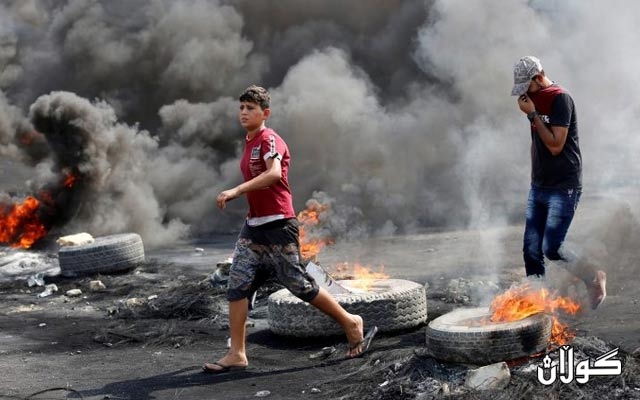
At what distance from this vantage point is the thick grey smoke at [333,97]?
46.0 feet

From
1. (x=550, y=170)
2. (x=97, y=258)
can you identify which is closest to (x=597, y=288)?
(x=550, y=170)

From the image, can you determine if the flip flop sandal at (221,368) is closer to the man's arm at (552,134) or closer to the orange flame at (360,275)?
the orange flame at (360,275)

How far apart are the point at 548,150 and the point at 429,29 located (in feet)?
48.6

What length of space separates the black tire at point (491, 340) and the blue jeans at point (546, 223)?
70 cm

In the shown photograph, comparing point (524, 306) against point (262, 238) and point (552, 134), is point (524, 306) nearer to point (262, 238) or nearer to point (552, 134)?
point (552, 134)

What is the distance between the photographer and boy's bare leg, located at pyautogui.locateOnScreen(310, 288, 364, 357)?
526 cm

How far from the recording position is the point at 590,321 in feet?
19.2

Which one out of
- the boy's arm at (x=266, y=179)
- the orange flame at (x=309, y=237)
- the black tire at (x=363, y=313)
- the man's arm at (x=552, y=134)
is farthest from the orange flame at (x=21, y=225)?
the man's arm at (x=552, y=134)

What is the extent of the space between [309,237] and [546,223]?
20.5 feet

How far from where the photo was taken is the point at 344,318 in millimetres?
5336

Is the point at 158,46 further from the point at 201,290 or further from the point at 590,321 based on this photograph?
the point at 590,321

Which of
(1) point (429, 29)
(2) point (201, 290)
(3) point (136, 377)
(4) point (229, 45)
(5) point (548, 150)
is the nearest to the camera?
(5) point (548, 150)

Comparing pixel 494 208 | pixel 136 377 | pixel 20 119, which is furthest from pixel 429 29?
pixel 136 377

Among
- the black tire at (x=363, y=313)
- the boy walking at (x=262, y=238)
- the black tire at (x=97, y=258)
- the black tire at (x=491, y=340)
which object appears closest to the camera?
the black tire at (x=491, y=340)
